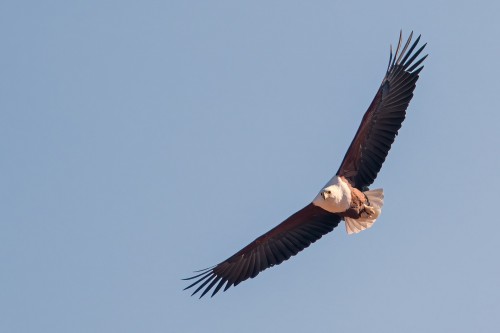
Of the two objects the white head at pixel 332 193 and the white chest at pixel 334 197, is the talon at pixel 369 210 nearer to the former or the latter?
the white chest at pixel 334 197

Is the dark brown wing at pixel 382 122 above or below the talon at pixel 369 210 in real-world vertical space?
above

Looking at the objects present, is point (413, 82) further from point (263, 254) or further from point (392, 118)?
point (263, 254)

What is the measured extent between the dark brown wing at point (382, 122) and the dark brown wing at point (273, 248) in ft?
2.29

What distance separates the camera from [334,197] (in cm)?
1535

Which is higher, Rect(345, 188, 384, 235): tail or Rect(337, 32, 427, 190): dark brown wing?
A: Rect(337, 32, 427, 190): dark brown wing

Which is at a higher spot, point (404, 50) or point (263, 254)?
point (404, 50)

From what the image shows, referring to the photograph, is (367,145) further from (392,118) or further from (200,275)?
(200,275)

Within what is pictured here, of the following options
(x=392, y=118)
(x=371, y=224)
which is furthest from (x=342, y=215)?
(x=392, y=118)

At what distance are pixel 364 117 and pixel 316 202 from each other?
1172mm

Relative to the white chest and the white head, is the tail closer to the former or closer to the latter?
the white chest

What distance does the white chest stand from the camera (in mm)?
15331

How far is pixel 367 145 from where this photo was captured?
15.7 meters

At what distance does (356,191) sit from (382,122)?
0.89m

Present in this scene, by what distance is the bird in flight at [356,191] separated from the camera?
15531mm
